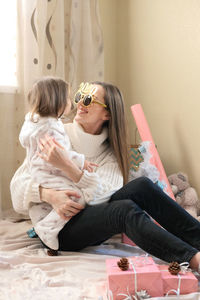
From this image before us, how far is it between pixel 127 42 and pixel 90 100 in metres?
1.10

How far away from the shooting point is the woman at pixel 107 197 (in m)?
1.20

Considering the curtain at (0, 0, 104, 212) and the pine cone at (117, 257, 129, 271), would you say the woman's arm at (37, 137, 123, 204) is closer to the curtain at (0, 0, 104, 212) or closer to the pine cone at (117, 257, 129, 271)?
the pine cone at (117, 257, 129, 271)

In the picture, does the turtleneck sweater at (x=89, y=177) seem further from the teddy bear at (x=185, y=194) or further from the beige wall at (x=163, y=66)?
the beige wall at (x=163, y=66)

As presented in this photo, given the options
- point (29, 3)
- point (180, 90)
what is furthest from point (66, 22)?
point (180, 90)

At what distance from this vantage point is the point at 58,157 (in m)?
1.33

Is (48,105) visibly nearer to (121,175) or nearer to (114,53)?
(121,175)

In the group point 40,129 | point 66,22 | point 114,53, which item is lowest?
point 40,129

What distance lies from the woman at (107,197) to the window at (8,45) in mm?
557

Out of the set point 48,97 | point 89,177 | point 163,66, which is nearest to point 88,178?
point 89,177

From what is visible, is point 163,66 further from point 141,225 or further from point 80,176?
point 141,225

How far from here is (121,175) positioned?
1.58 meters

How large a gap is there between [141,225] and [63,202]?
12.9 inches

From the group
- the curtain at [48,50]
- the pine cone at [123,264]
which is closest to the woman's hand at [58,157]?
the pine cone at [123,264]

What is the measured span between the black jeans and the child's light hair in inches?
16.5
